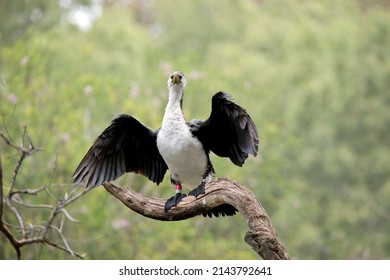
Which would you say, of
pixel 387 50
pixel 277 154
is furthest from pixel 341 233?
pixel 387 50

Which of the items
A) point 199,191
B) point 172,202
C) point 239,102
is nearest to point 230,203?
point 199,191

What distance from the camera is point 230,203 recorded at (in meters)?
7.12

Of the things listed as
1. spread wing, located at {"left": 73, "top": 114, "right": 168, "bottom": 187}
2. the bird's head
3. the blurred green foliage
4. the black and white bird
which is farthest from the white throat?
the blurred green foliage

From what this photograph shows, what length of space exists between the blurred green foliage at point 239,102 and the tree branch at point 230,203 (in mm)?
6380

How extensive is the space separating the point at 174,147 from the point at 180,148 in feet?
0.17

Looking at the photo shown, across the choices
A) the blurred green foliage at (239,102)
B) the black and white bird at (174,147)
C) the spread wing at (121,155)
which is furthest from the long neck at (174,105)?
the blurred green foliage at (239,102)

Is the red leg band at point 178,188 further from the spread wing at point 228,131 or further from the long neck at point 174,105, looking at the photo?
the long neck at point 174,105

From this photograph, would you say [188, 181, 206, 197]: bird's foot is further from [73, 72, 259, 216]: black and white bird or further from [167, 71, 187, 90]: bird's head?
[167, 71, 187, 90]: bird's head

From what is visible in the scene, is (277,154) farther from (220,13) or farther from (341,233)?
(220,13)

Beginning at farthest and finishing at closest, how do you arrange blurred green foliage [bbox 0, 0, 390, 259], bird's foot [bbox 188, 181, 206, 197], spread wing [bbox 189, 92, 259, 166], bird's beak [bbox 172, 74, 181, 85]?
blurred green foliage [bbox 0, 0, 390, 259] < bird's beak [bbox 172, 74, 181, 85] < bird's foot [bbox 188, 181, 206, 197] < spread wing [bbox 189, 92, 259, 166]

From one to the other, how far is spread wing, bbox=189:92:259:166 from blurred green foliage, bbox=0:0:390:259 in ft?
20.7

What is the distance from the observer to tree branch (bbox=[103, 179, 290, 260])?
677 cm

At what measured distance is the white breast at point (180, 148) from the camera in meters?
7.72

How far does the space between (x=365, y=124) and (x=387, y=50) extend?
2067 millimetres
